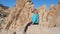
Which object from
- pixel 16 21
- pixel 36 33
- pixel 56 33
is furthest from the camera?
pixel 16 21

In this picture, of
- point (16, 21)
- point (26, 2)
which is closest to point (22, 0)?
point (26, 2)

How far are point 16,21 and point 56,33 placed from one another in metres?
33.3

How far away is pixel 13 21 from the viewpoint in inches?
1606

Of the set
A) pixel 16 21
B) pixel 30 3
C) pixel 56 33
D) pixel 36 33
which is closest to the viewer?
pixel 56 33

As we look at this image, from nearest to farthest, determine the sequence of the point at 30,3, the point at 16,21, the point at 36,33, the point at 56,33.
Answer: the point at 56,33, the point at 36,33, the point at 30,3, the point at 16,21

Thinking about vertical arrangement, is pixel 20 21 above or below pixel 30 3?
below

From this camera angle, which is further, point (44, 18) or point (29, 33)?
point (44, 18)

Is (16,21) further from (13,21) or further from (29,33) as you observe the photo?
(29,33)

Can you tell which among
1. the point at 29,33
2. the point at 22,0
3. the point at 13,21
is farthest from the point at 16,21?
the point at 29,33

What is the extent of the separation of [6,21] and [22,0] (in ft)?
15.4

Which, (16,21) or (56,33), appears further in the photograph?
(16,21)

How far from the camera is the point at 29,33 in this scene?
34.4 ft

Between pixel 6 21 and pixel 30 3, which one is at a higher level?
pixel 30 3

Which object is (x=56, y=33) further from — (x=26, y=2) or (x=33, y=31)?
(x=26, y=2)
